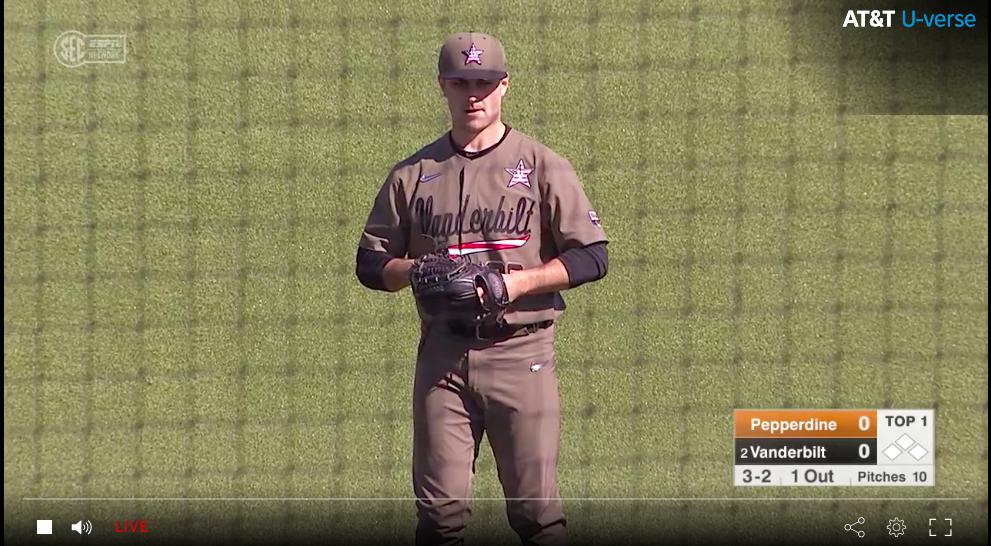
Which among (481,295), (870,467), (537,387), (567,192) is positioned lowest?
(870,467)

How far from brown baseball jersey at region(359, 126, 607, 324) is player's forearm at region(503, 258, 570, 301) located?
0.15ft

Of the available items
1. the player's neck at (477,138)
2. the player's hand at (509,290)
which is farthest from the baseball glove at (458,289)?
the player's neck at (477,138)

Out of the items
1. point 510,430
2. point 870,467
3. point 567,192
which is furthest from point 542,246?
point 870,467

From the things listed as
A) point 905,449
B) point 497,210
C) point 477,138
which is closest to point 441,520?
point 497,210

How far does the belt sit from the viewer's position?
3.62m

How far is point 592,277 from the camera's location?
3.64 meters

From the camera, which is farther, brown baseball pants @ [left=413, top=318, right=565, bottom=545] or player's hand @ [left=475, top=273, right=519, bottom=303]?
brown baseball pants @ [left=413, top=318, right=565, bottom=545]

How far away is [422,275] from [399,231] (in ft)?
0.73

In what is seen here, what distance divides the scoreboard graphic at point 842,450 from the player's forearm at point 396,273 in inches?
47.0

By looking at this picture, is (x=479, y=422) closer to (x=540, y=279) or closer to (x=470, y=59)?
(x=540, y=279)

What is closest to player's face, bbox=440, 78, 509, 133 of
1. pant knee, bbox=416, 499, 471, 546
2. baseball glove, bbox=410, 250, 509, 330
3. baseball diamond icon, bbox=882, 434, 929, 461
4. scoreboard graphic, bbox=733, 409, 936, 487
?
baseball glove, bbox=410, 250, 509, 330

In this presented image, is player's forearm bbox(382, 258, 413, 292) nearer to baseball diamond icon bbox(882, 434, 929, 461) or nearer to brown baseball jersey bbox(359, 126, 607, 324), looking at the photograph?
brown baseball jersey bbox(359, 126, 607, 324)

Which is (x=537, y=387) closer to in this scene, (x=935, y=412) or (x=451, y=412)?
(x=451, y=412)

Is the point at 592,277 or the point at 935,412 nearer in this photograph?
the point at 592,277
